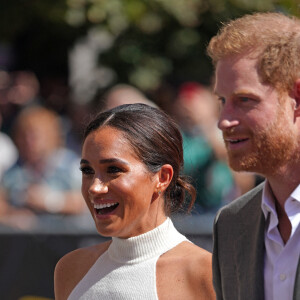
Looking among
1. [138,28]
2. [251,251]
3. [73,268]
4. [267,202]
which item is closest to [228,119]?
[267,202]

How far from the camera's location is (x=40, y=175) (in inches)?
269

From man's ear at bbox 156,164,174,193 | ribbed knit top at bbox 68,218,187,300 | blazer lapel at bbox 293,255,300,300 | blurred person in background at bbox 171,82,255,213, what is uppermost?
blazer lapel at bbox 293,255,300,300

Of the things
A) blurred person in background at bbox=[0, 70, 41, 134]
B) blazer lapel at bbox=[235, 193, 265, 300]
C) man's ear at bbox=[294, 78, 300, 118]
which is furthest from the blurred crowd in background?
man's ear at bbox=[294, 78, 300, 118]

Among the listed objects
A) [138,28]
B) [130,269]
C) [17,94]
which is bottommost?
[17,94]

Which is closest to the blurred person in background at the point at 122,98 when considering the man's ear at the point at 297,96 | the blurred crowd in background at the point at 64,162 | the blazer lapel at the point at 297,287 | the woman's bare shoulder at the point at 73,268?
the blurred crowd in background at the point at 64,162

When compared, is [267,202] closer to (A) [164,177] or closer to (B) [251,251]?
(B) [251,251]

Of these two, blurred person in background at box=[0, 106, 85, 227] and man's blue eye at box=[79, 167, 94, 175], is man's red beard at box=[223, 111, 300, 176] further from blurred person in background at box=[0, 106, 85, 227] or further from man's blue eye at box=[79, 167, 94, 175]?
blurred person in background at box=[0, 106, 85, 227]

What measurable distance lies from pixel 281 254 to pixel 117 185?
928 millimetres

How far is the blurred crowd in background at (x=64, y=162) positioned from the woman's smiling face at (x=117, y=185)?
271cm

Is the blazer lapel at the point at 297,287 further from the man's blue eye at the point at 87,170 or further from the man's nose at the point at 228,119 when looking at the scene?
the man's blue eye at the point at 87,170

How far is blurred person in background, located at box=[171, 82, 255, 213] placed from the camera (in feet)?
20.8

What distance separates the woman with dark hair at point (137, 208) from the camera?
3441 mm

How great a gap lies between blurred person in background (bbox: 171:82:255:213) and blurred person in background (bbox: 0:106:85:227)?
3.32 ft

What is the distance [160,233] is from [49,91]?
5281 mm
